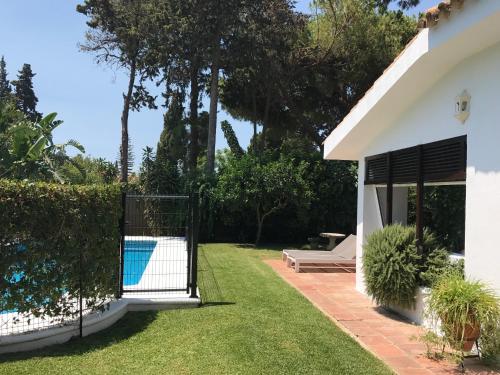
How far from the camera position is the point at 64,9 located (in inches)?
742

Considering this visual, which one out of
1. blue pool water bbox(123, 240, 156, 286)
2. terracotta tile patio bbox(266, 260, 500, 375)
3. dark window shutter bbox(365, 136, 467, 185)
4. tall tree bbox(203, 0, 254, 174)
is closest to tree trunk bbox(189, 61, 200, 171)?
tall tree bbox(203, 0, 254, 174)

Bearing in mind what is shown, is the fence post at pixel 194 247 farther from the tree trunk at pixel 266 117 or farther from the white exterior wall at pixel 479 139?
the tree trunk at pixel 266 117

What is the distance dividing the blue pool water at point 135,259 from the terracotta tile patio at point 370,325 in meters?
4.10

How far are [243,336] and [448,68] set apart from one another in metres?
5.40

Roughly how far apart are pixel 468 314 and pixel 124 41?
88.9 feet

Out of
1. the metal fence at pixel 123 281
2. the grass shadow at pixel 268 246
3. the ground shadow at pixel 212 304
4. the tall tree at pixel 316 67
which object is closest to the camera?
the metal fence at pixel 123 281

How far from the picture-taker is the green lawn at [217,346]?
5867 mm

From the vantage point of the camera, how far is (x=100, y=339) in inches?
283

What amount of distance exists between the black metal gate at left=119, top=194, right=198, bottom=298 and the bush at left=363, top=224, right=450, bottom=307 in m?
3.55

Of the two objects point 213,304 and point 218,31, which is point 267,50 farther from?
point 213,304

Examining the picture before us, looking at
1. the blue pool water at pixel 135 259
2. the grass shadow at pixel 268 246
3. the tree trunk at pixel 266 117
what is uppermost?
the tree trunk at pixel 266 117

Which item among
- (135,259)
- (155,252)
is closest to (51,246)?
(135,259)

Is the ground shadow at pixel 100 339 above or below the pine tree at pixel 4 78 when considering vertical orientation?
below

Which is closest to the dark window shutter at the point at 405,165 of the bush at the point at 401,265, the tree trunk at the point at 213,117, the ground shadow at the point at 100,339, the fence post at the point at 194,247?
the bush at the point at 401,265
